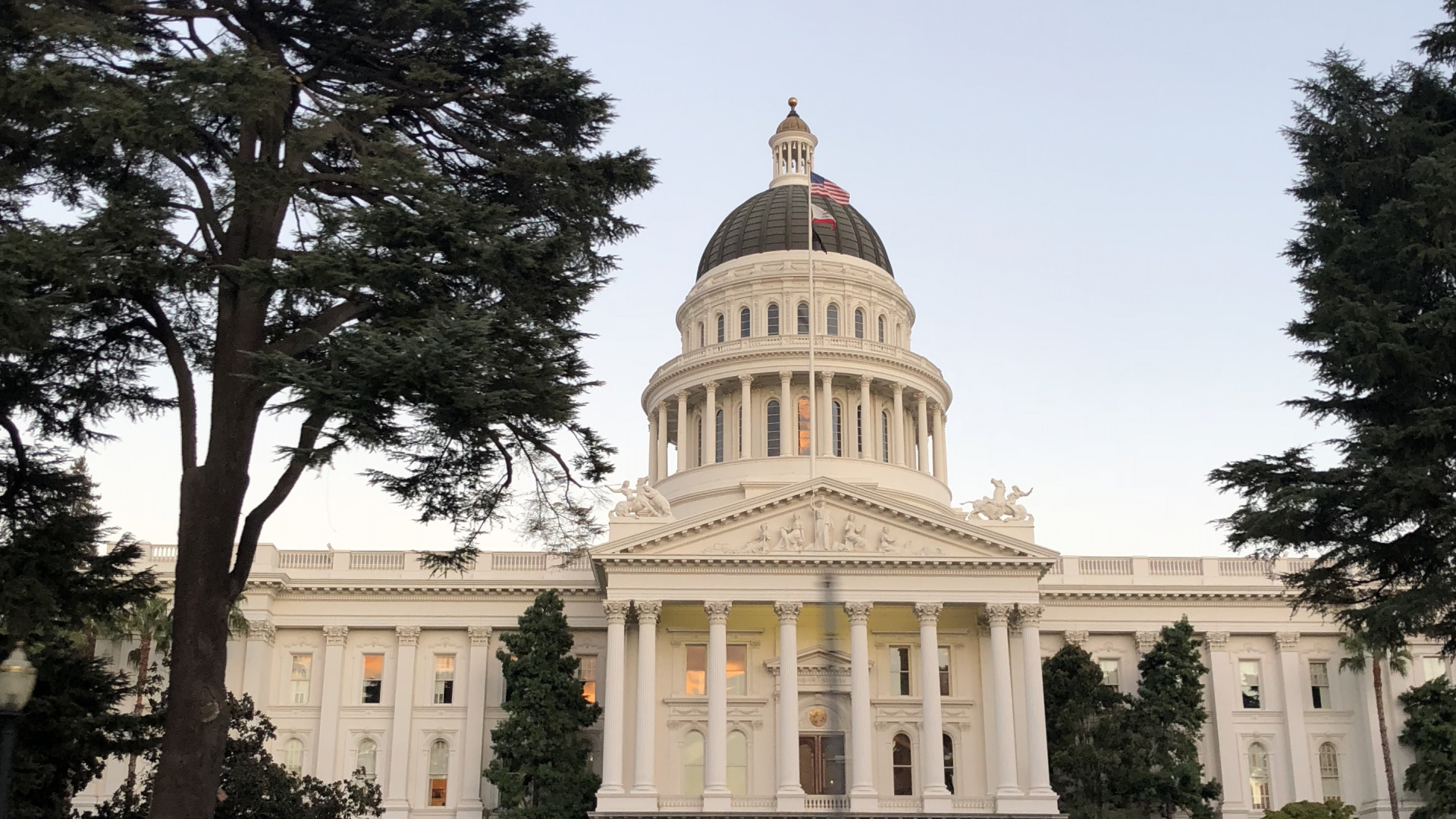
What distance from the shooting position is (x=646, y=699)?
53.2m

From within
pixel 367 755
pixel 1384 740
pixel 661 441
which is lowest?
pixel 367 755

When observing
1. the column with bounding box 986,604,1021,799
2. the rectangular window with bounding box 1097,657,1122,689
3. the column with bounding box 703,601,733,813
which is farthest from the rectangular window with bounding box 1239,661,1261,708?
the column with bounding box 703,601,733,813

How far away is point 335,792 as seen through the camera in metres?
38.3

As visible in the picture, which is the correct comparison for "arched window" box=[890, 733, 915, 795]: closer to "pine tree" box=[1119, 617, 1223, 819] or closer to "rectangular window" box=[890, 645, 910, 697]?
"rectangular window" box=[890, 645, 910, 697]

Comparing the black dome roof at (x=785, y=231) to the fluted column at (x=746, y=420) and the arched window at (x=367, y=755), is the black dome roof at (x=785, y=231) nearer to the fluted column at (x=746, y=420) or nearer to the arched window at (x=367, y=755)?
the fluted column at (x=746, y=420)

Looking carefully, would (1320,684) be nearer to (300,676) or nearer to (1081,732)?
(1081,732)

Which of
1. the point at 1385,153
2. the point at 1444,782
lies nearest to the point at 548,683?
the point at 1444,782

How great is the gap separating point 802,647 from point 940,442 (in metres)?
18.1

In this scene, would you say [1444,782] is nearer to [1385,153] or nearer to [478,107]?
[1385,153]

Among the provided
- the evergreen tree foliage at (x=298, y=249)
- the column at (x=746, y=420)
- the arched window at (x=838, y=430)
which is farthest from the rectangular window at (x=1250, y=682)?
the evergreen tree foliage at (x=298, y=249)

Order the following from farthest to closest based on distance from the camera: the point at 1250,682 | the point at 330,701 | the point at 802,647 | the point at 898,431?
the point at 898,431
the point at 1250,682
the point at 330,701
the point at 802,647

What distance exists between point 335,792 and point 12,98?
75.9 feet

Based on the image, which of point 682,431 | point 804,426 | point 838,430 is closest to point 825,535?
point 804,426

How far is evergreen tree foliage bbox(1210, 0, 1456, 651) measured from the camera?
23.6 meters
